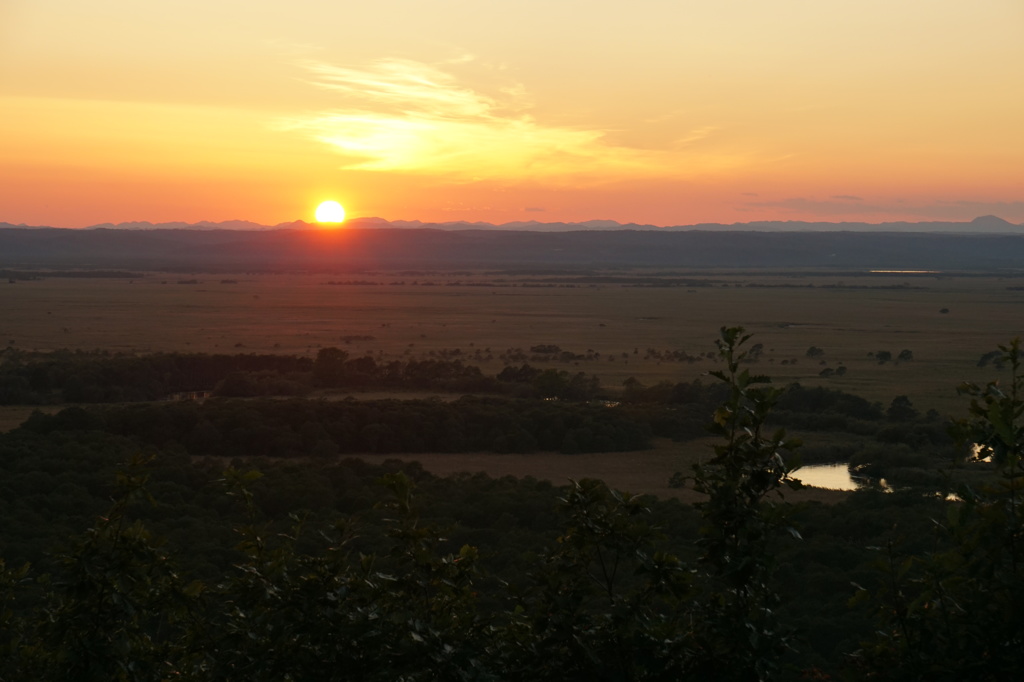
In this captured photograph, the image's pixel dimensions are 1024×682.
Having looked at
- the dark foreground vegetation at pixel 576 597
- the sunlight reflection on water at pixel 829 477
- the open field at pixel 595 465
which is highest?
the dark foreground vegetation at pixel 576 597

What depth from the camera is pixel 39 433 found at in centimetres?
2678

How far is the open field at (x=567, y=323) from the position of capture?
Result: 5138cm

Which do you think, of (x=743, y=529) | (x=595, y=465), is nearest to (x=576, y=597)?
(x=743, y=529)

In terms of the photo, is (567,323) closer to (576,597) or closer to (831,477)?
(831,477)

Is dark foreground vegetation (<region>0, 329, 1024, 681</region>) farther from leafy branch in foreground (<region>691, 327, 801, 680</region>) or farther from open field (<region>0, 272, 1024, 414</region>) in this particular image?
open field (<region>0, 272, 1024, 414</region>)

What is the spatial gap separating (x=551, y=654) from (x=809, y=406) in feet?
109

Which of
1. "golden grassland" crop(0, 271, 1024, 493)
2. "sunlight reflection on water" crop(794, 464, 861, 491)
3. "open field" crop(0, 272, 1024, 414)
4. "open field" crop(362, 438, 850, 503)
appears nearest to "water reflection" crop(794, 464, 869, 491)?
"sunlight reflection on water" crop(794, 464, 861, 491)

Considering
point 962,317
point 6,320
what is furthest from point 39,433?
point 962,317

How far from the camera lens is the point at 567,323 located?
76.9 meters

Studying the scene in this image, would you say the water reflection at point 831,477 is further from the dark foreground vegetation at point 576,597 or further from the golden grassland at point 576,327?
the dark foreground vegetation at point 576,597

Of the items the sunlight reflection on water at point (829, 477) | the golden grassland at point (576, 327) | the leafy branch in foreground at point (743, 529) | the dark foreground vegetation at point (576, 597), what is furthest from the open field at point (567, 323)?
the leafy branch in foreground at point (743, 529)

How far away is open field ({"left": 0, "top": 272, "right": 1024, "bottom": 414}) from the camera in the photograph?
51.4 m

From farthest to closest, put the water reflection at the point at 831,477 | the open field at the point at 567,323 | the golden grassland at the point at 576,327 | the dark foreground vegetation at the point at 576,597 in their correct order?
the open field at the point at 567,323 < the golden grassland at the point at 576,327 < the water reflection at the point at 831,477 < the dark foreground vegetation at the point at 576,597

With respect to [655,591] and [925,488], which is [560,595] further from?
[925,488]
